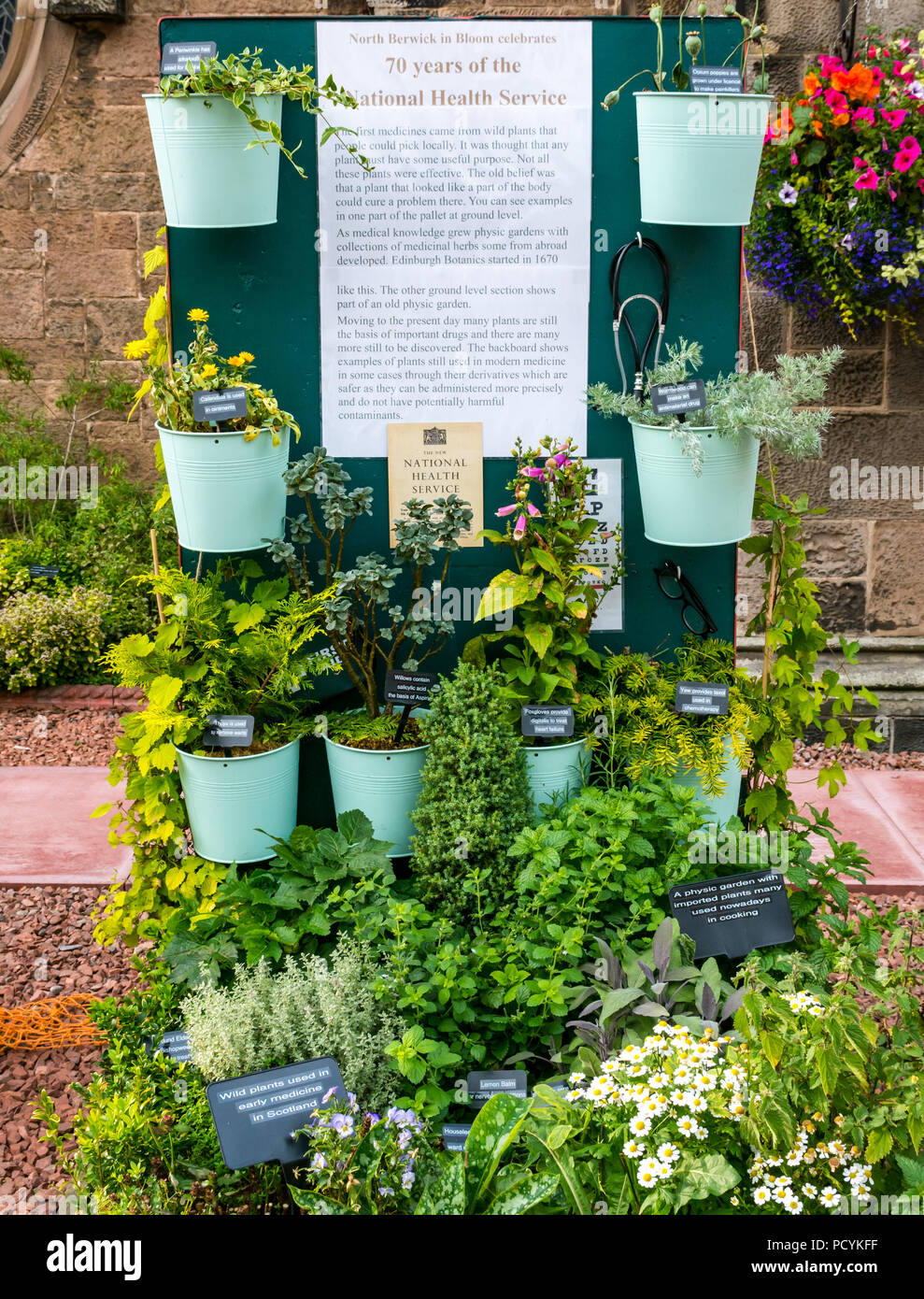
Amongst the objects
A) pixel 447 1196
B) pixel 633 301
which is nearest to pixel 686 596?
pixel 633 301

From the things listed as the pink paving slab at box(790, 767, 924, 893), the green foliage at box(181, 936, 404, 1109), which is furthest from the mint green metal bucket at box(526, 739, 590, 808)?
the pink paving slab at box(790, 767, 924, 893)

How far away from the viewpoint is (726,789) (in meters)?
3.09

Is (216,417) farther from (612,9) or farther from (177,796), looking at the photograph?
(612,9)

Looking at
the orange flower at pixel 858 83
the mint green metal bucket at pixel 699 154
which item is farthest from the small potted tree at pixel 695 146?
the orange flower at pixel 858 83

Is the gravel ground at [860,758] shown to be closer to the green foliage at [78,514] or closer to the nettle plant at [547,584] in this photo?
the nettle plant at [547,584]

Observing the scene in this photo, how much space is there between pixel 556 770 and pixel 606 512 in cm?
76

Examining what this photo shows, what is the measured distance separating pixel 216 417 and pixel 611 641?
4.26ft

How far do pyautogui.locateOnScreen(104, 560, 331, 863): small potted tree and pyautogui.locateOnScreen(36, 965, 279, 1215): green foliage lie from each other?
0.65m

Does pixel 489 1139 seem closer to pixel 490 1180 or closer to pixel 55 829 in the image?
pixel 490 1180

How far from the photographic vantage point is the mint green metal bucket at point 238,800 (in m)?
2.99

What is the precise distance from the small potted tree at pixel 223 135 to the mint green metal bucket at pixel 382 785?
1366 millimetres

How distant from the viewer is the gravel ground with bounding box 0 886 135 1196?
2.83 metres

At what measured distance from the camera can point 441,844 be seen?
283cm

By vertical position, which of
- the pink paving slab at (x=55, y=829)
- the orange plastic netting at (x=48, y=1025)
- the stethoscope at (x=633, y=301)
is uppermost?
the stethoscope at (x=633, y=301)
